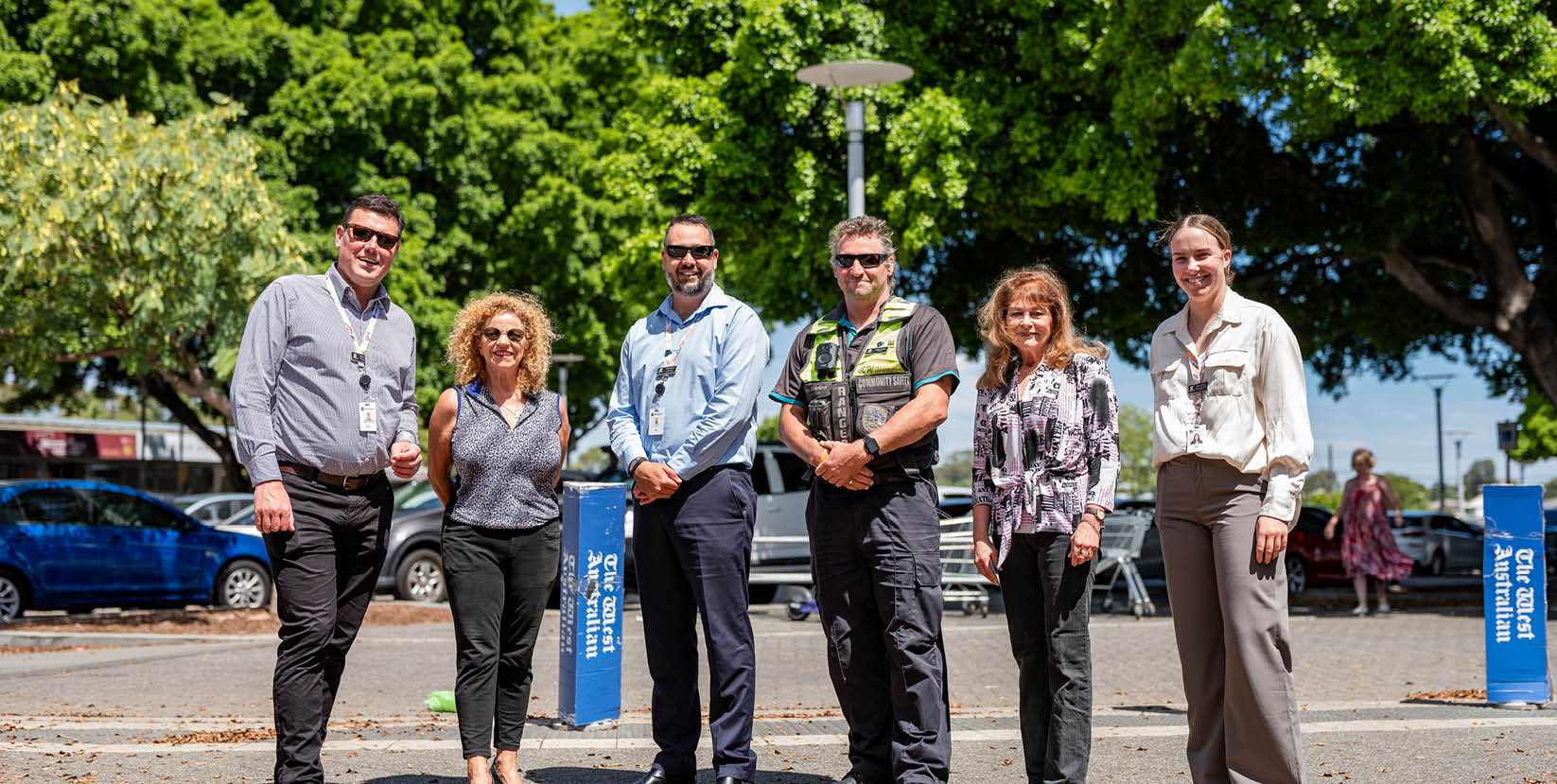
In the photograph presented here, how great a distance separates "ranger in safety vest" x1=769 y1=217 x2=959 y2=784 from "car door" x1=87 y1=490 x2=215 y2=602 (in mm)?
12370

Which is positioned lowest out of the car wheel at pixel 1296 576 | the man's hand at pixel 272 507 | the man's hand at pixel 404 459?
the car wheel at pixel 1296 576

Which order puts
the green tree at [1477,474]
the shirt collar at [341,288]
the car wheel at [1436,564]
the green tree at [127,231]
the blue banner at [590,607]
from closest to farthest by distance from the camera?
1. the shirt collar at [341,288]
2. the blue banner at [590,607]
3. the green tree at [127,231]
4. the car wheel at [1436,564]
5. the green tree at [1477,474]

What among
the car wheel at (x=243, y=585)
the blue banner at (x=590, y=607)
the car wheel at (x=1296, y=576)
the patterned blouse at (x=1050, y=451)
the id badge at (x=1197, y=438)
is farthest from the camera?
the car wheel at (x=1296, y=576)

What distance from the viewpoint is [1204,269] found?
15.4 ft

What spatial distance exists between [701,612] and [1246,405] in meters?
2.12

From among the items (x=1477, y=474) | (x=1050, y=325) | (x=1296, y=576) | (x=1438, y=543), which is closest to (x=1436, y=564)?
(x=1438, y=543)

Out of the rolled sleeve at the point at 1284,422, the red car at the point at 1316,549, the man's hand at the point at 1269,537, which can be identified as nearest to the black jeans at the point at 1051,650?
the man's hand at the point at 1269,537

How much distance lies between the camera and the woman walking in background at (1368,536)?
16094 mm

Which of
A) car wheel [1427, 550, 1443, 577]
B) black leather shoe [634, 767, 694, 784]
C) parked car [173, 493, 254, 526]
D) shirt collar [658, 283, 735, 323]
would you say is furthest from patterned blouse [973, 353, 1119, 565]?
car wheel [1427, 550, 1443, 577]

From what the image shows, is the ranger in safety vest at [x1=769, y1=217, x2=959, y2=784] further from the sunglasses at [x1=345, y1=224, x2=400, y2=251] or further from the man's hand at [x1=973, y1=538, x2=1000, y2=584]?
the sunglasses at [x1=345, y1=224, x2=400, y2=251]

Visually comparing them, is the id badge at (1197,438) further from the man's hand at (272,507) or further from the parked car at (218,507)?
the parked car at (218,507)

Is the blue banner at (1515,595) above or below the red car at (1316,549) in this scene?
above

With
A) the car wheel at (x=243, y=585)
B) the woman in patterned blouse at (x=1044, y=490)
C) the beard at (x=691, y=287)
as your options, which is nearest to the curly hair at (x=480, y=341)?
the beard at (x=691, y=287)

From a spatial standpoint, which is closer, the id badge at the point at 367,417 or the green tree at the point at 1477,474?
the id badge at the point at 367,417
